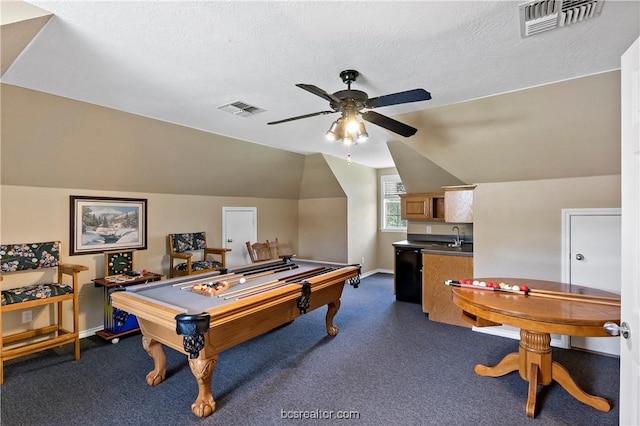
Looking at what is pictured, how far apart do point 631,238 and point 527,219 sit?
2.57 metres

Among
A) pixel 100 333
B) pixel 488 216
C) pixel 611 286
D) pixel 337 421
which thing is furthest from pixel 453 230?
pixel 100 333

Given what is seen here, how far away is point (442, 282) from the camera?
162 inches

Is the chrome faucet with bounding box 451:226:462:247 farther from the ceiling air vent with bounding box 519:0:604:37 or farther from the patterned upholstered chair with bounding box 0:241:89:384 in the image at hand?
the patterned upholstered chair with bounding box 0:241:89:384

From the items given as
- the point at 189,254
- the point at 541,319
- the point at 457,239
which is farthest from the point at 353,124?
the point at 457,239

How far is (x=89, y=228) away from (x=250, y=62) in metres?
2.87

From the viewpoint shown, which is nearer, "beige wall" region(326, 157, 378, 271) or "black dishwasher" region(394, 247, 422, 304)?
"black dishwasher" region(394, 247, 422, 304)

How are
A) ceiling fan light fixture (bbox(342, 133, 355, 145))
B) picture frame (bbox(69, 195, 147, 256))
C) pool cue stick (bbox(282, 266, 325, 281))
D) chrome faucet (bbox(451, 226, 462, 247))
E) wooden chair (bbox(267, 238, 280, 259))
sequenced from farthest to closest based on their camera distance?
wooden chair (bbox(267, 238, 280, 259)) < chrome faucet (bbox(451, 226, 462, 247)) < picture frame (bbox(69, 195, 147, 256)) < pool cue stick (bbox(282, 266, 325, 281)) < ceiling fan light fixture (bbox(342, 133, 355, 145))

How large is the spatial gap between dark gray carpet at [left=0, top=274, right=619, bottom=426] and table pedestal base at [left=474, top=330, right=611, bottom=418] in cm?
7

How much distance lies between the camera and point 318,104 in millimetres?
3213

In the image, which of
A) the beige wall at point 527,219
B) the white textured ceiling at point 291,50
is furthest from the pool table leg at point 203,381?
the beige wall at point 527,219

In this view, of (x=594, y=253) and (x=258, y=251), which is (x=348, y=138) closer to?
(x=594, y=253)

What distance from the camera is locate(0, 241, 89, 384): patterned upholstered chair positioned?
2795 mm

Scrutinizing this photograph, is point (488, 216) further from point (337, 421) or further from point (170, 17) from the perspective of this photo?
point (170, 17)

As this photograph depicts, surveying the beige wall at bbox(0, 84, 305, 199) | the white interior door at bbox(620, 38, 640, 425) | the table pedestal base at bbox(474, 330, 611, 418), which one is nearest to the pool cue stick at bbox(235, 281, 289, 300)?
the table pedestal base at bbox(474, 330, 611, 418)
